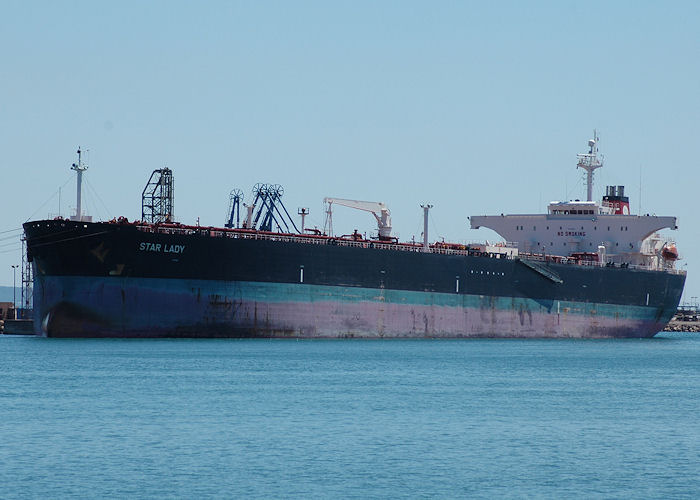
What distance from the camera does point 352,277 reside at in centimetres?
4656

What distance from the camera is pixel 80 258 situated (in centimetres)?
4116

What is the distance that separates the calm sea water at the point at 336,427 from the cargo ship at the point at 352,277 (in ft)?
11.6

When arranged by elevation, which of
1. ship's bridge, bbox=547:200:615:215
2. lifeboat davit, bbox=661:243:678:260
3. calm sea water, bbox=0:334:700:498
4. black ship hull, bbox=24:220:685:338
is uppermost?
ship's bridge, bbox=547:200:615:215

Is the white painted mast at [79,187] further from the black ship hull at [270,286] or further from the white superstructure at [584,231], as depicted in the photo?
the white superstructure at [584,231]

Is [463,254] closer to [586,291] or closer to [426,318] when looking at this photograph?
[426,318]

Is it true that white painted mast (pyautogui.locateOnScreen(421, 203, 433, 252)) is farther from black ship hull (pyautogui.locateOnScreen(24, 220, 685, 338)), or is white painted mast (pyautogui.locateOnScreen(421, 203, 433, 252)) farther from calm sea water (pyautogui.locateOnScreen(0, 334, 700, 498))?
calm sea water (pyautogui.locateOnScreen(0, 334, 700, 498))

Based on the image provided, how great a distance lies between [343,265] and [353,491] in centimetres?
2868

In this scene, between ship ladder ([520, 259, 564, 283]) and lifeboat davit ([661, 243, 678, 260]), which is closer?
ship ladder ([520, 259, 564, 283])

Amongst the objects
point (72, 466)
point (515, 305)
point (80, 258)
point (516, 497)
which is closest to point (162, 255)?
point (80, 258)

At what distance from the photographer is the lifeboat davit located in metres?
62.3

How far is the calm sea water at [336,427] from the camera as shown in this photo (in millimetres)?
18248

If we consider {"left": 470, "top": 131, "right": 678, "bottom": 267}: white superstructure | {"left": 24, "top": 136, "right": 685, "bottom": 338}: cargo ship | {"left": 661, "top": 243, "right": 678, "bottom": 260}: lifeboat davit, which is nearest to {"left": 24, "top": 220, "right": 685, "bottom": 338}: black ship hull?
{"left": 24, "top": 136, "right": 685, "bottom": 338}: cargo ship

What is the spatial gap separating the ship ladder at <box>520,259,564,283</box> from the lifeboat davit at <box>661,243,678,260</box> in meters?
10.2

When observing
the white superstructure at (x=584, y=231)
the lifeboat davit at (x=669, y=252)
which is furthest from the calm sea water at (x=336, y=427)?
the lifeboat davit at (x=669, y=252)
